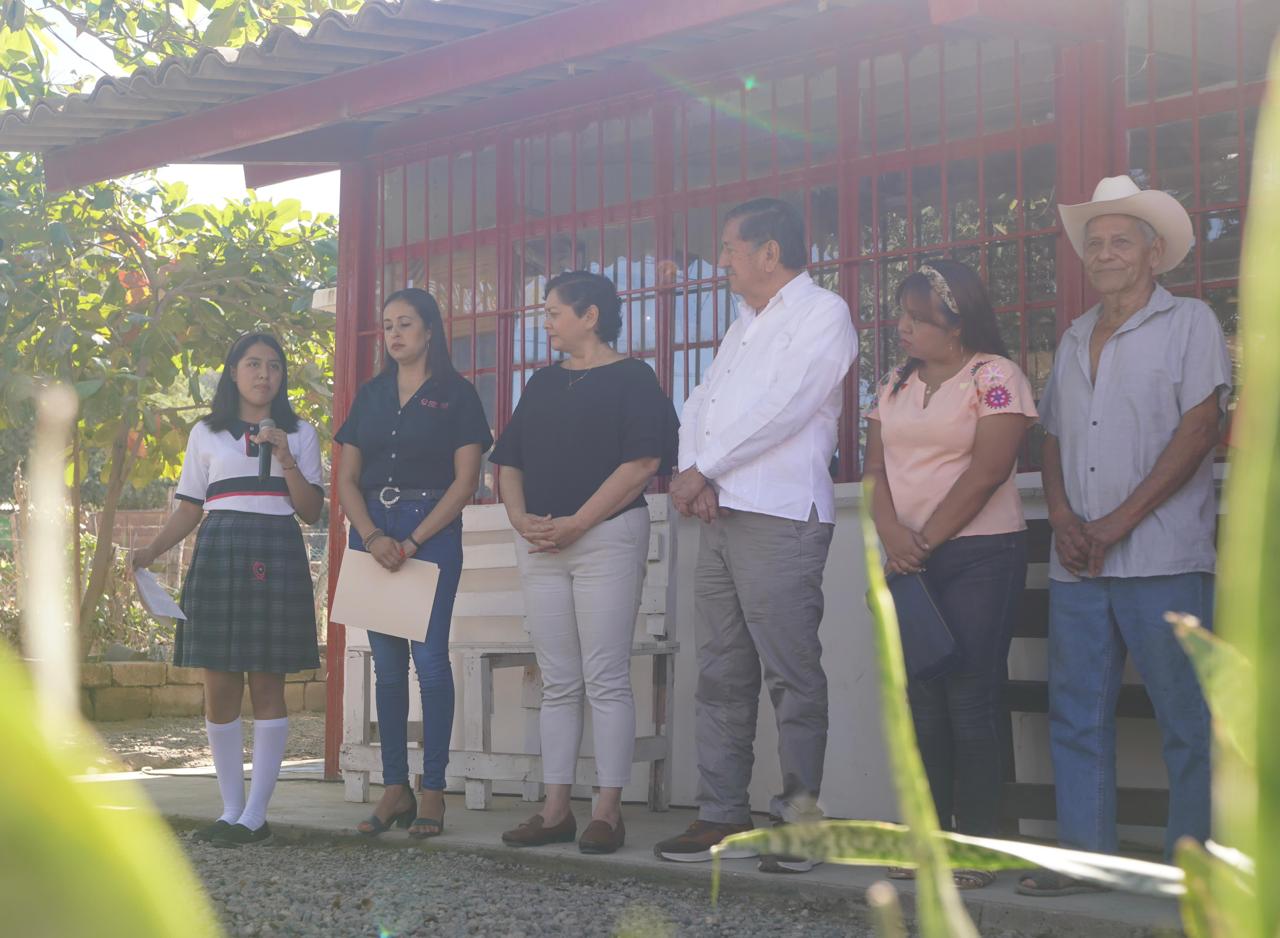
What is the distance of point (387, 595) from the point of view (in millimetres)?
5066

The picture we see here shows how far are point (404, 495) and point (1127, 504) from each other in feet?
7.72

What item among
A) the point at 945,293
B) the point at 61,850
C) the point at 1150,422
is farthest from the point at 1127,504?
the point at 61,850

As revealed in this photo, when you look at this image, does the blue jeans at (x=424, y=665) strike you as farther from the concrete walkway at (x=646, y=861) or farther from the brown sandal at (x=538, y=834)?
the brown sandal at (x=538, y=834)

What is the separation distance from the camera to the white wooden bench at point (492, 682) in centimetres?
550

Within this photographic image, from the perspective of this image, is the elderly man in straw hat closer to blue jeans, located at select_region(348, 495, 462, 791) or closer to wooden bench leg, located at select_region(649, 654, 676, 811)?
wooden bench leg, located at select_region(649, 654, 676, 811)

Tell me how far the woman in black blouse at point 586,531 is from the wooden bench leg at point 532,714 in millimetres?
855

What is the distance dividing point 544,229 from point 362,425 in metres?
1.40

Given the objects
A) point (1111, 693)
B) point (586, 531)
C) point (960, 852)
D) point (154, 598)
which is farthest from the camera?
point (154, 598)

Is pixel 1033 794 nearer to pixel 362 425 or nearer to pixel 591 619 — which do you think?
pixel 591 619

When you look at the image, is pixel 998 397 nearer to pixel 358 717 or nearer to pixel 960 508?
pixel 960 508

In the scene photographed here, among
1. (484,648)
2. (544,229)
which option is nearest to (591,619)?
(484,648)

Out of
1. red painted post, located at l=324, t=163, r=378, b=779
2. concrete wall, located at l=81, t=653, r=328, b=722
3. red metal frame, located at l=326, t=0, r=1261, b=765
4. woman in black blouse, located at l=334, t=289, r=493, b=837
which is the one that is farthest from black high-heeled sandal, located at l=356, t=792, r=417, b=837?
concrete wall, located at l=81, t=653, r=328, b=722

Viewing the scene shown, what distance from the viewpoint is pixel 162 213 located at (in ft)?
31.9

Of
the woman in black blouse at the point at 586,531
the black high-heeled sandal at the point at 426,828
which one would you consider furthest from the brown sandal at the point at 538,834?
the black high-heeled sandal at the point at 426,828
